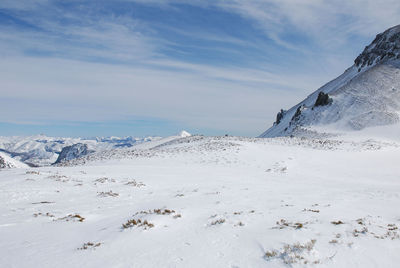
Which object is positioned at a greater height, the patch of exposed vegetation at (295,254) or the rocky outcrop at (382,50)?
the rocky outcrop at (382,50)

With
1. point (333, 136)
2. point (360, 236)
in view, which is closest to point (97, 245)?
point (360, 236)

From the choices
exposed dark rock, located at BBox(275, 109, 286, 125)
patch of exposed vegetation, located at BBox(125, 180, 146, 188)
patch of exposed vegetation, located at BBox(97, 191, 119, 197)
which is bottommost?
patch of exposed vegetation, located at BBox(125, 180, 146, 188)

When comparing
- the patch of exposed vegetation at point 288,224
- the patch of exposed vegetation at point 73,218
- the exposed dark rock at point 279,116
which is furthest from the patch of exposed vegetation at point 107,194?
the exposed dark rock at point 279,116

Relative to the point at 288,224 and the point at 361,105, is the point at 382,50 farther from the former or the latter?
the point at 288,224

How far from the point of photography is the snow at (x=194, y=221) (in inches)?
253

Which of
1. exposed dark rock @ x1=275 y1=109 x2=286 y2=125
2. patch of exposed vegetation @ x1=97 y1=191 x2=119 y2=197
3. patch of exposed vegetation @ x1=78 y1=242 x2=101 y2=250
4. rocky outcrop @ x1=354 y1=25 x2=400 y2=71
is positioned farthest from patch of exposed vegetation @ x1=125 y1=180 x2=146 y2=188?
rocky outcrop @ x1=354 y1=25 x2=400 y2=71

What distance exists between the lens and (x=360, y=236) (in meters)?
7.66

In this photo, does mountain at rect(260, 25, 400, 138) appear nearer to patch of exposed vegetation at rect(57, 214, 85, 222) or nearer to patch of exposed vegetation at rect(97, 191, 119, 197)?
patch of exposed vegetation at rect(97, 191, 119, 197)

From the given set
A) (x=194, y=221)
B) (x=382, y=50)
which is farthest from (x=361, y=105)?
(x=194, y=221)

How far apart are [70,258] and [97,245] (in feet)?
2.76

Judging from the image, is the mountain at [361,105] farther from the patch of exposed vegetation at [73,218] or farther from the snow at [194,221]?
the patch of exposed vegetation at [73,218]

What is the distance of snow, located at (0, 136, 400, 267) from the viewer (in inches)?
253

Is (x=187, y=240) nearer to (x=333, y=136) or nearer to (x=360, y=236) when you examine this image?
(x=360, y=236)

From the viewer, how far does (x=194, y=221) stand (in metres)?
9.52
